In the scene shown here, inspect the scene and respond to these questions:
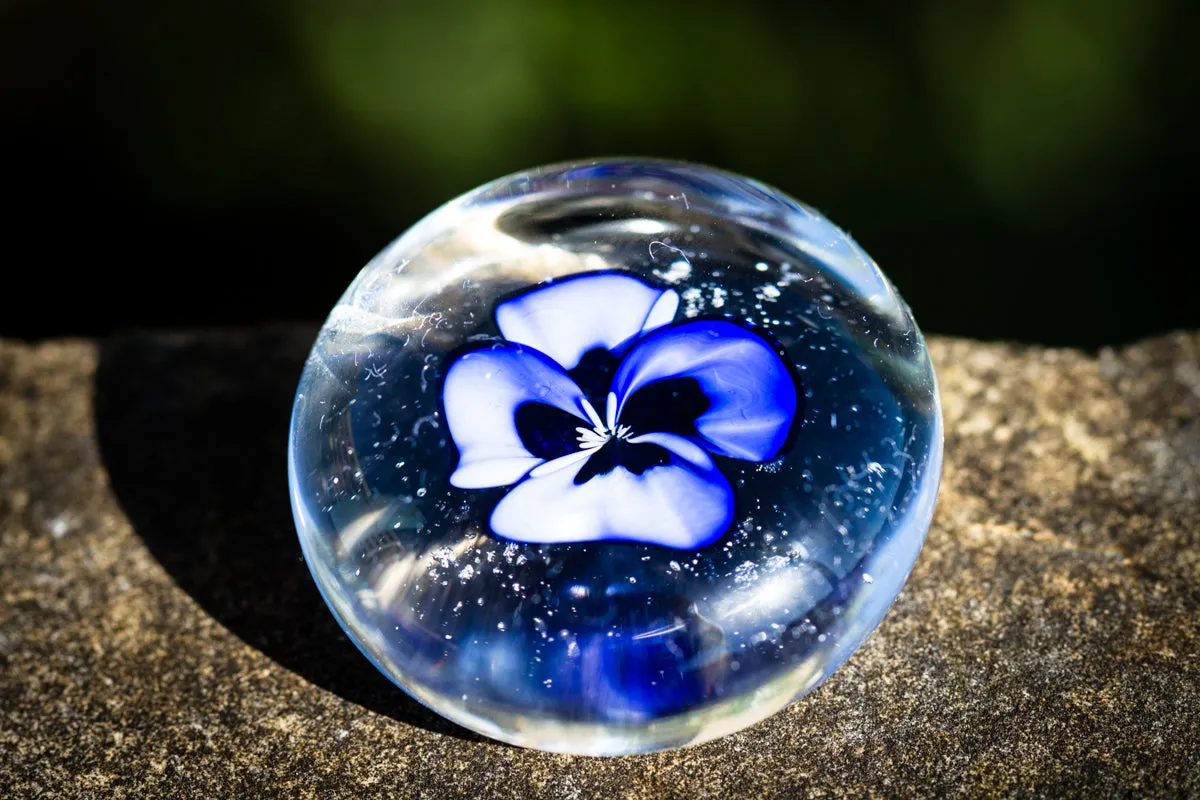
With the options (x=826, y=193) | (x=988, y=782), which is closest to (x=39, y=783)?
(x=988, y=782)

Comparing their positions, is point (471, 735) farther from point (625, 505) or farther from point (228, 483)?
point (228, 483)

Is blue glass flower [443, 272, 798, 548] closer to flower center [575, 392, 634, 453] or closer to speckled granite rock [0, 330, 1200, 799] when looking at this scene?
flower center [575, 392, 634, 453]

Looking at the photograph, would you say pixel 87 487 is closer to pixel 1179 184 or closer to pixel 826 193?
pixel 826 193

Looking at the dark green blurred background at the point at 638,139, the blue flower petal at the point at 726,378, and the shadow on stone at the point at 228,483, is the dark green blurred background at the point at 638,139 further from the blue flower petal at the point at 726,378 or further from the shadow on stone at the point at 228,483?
the blue flower petal at the point at 726,378

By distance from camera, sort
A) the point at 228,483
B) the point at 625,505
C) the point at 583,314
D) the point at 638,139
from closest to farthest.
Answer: the point at 625,505 → the point at 583,314 → the point at 228,483 → the point at 638,139

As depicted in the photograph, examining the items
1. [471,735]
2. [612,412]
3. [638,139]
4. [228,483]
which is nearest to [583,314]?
[612,412]

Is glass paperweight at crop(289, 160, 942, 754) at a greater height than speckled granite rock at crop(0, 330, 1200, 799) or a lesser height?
greater

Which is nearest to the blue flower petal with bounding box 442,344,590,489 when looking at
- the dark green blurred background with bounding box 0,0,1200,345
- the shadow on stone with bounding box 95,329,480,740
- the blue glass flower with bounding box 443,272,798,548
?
the blue glass flower with bounding box 443,272,798,548
